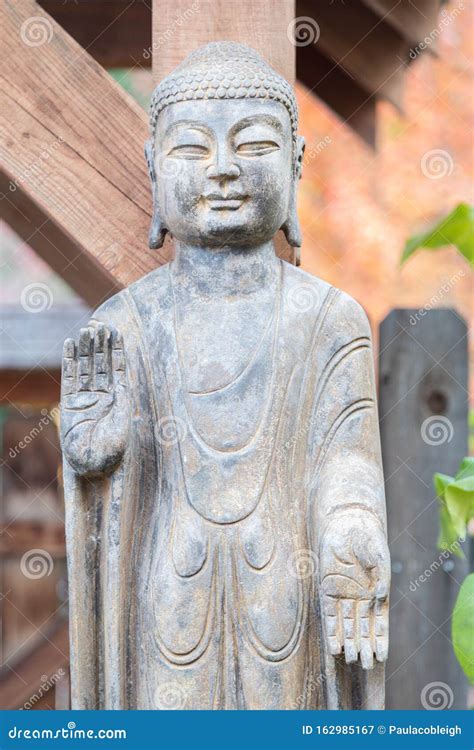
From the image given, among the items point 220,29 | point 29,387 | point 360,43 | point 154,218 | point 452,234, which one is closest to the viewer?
point 154,218

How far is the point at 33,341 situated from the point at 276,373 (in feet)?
9.91

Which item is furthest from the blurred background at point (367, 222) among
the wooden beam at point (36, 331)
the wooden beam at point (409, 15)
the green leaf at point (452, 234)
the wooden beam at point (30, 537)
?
the green leaf at point (452, 234)

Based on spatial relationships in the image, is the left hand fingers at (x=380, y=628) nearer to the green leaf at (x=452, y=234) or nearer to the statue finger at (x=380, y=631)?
the statue finger at (x=380, y=631)

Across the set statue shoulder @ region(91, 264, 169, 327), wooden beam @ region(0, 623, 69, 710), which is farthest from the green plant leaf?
wooden beam @ region(0, 623, 69, 710)

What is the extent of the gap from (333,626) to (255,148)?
3.77 feet

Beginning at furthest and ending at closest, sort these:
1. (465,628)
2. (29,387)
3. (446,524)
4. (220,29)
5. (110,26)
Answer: (29,387) < (110,26) < (446,524) < (220,29) < (465,628)

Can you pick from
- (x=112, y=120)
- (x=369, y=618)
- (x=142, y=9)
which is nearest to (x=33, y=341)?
(x=142, y=9)

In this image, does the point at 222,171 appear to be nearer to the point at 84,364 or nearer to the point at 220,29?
the point at 84,364

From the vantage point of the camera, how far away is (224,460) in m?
2.97

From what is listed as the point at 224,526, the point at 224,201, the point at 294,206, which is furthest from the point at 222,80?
the point at 224,526

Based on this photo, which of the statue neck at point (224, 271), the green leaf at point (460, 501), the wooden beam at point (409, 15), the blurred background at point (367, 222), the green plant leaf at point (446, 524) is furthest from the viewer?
the blurred background at point (367, 222)

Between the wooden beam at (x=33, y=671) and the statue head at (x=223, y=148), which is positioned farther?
the wooden beam at (x=33, y=671)

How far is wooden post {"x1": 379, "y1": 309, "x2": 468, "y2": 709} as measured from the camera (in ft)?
15.2

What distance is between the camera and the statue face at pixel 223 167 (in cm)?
300
